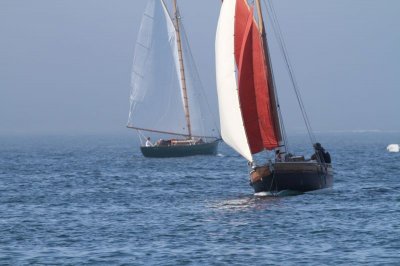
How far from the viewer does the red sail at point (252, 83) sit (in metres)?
52.4

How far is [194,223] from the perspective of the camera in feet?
141

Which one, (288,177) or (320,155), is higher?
(320,155)

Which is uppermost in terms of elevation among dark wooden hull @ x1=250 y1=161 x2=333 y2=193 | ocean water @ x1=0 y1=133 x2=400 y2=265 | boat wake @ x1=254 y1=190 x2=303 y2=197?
dark wooden hull @ x1=250 y1=161 x2=333 y2=193

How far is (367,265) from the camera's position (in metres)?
32.5

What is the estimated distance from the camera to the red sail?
52.4 m

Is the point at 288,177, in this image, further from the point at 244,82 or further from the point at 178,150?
the point at 178,150

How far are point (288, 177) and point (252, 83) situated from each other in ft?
17.4

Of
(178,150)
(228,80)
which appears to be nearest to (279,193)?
(228,80)

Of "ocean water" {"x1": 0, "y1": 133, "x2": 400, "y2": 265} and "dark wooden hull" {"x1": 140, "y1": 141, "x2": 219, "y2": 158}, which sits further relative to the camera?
"dark wooden hull" {"x1": 140, "y1": 141, "x2": 219, "y2": 158}

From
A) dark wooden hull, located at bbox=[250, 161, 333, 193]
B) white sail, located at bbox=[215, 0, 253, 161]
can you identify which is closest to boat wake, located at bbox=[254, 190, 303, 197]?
dark wooden hull, located at bbox=[250, 161, 333, 193]

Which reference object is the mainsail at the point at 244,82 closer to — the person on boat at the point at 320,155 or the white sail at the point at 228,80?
the white sail at the point at 228,80

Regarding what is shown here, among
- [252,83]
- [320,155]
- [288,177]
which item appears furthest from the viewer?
[320,155]

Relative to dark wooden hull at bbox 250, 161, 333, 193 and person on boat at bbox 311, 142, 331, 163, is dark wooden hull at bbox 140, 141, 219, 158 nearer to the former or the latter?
person on boat at bbox 311, 142, 331, 163

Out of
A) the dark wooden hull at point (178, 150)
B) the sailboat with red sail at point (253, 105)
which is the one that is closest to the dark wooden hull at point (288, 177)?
the sailboat with red sail at point (253, 105)
